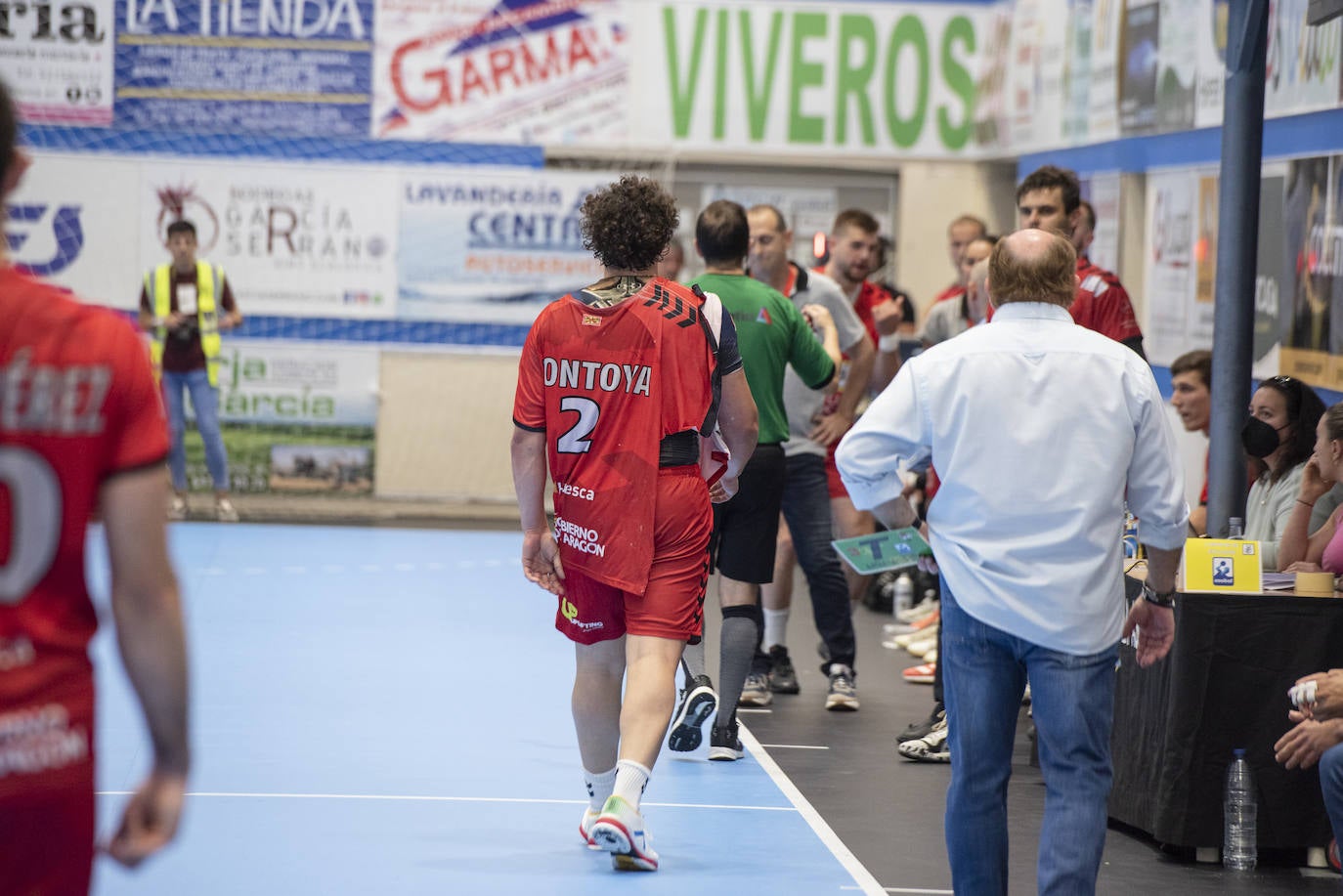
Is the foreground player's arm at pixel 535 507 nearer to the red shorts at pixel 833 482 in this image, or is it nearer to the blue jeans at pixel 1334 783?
the blue jeans at pixel 1334 783

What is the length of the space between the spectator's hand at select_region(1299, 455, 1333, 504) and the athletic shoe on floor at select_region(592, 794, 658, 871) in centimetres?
245

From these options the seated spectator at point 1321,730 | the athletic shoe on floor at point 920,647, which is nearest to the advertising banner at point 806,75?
the athletic shoe on floor at point 920,647

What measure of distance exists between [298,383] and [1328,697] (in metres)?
10.0

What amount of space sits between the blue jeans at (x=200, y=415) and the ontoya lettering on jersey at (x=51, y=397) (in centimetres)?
1014

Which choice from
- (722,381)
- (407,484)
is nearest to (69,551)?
(722,381)

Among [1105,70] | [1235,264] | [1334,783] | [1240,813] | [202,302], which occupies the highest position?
[1105,70]

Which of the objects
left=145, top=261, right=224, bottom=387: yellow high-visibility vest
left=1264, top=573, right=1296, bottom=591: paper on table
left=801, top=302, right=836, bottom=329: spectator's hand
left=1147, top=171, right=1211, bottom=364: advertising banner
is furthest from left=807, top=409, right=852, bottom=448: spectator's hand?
left=145, top=261, right=224, bottom=387: yellow high-visibility vest

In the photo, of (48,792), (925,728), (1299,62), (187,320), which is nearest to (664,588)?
(925,728)

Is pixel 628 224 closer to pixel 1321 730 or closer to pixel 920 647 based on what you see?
pixel 1321 730

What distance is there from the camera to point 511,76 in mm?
13242

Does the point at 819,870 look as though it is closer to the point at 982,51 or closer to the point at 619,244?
the point at 619,244

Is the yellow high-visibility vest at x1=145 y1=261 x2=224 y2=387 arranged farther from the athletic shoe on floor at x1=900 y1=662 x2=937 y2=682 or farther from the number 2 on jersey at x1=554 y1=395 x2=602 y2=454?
the number 2 on jersey at x1=554 y1=395 x2=602 y2=454

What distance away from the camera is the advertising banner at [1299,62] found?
6.96 metres

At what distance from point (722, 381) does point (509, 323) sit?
8620 mm
